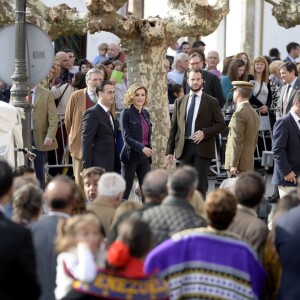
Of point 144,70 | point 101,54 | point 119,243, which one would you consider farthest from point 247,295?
point 101,54

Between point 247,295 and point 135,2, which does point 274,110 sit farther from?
point 135,2

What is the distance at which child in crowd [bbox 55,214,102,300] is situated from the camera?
827 centimetres

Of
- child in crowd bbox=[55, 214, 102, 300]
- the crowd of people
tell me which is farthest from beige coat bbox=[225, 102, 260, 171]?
child in crowd bbox=[55, 214, 102, 300]

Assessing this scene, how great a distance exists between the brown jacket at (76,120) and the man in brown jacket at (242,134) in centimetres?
202

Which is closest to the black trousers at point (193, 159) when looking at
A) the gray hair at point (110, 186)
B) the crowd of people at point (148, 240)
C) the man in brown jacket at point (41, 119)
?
the man in brown jacket at point (41, 119)

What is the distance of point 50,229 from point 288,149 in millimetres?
5868

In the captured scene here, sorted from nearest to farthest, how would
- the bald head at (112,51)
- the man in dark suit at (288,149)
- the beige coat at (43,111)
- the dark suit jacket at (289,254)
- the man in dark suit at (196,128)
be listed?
the dark suit jacket at (289,254), the man in dark suit at (288,149), the man in dark suit at (196,128), the beige coat at (43,111), the bald head at (112,51)

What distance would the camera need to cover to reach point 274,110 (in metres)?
20.7

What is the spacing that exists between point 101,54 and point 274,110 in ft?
19.2

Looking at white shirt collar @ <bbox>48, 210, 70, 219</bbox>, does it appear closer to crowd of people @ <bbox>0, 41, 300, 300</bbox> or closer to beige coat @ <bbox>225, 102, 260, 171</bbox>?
crowd of people @ <bbox>0, 41, 300, 300</bbox>

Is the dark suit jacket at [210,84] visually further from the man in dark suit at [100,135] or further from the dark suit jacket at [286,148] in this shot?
the dark suit jacket at [286,148]

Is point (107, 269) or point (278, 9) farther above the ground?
point (278, 9)

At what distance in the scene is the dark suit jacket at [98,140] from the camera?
15203 mm

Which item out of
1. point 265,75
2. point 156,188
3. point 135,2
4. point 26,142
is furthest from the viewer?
point 135,2
